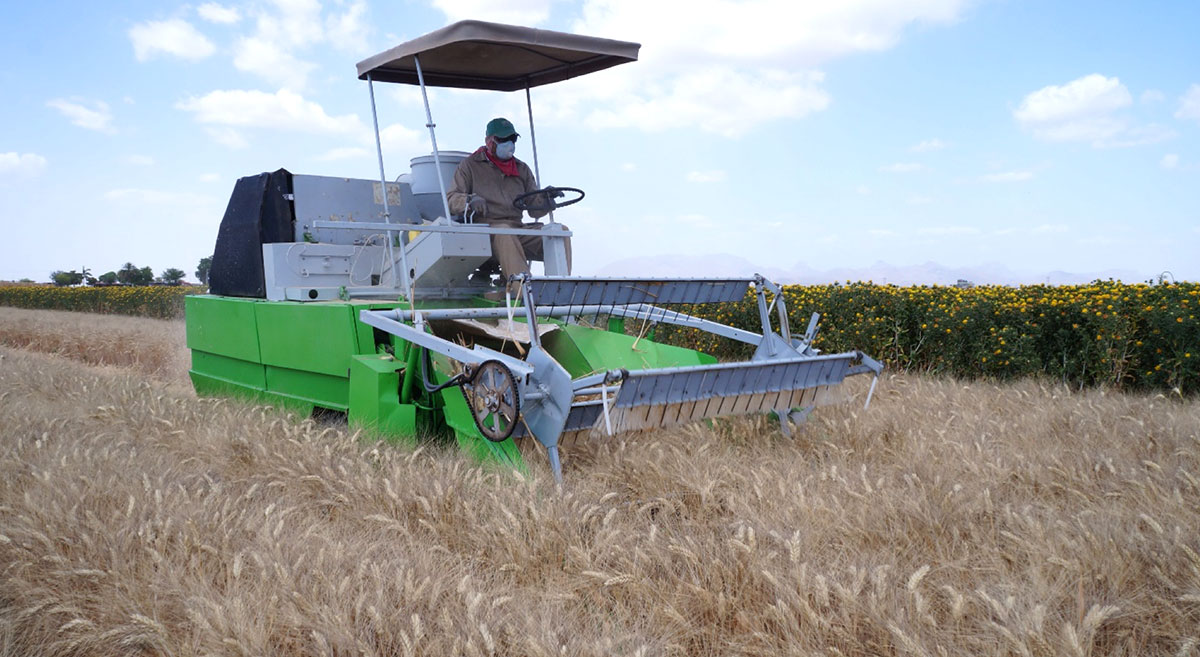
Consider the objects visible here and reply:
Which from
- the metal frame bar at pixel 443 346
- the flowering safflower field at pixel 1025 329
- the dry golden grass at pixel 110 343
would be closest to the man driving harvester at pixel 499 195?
the metal frame bar at pixel 443 346

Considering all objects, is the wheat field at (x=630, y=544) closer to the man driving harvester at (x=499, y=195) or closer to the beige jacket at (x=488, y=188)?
the man driving harvester at (x=499, y=195)

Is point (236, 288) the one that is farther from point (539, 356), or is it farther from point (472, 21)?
point (539, 356)

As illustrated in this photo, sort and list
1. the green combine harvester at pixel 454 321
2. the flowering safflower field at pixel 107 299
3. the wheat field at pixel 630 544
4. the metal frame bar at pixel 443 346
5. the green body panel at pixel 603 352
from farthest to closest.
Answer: the flowering safflower field at pixel 107 299 < the green body panel at pixel 603 352 < the green combine harvester at pixel 454 321 < the metal frame bar at pixel 443 346 < the wheat field at pixel 630 544

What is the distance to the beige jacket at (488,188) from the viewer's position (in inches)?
236

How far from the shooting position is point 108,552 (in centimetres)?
331

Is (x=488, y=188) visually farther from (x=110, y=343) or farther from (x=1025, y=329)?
(x=110, y=343)

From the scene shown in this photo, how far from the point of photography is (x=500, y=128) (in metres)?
6.20

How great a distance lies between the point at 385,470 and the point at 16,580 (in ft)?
5.01

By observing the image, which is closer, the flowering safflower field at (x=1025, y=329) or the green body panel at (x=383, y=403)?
the green body panel at (x=383, y=403)

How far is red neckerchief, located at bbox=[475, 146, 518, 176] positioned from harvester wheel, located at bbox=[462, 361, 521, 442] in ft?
8.25

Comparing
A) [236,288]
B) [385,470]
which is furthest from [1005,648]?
[236,288]

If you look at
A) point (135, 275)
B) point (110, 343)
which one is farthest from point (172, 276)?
point (110, 343)

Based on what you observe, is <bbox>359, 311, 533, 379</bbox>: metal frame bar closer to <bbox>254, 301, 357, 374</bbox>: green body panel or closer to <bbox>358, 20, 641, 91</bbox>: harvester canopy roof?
<bbox>254, 301, 357, 374</bbox>: green body panel

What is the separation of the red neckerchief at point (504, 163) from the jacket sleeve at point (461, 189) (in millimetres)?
176
